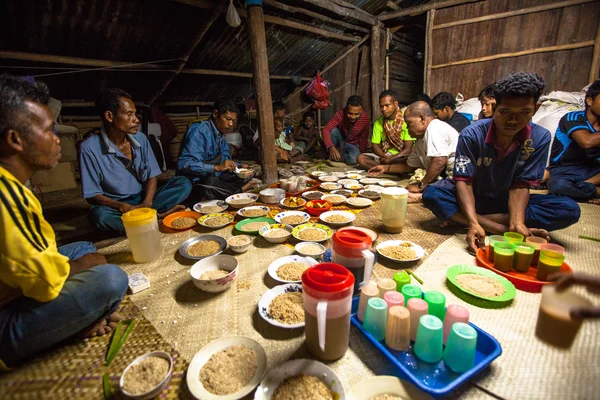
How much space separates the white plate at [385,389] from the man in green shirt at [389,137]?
4.46 meters

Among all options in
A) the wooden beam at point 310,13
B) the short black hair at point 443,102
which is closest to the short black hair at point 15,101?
the wooden beam at point 310,13

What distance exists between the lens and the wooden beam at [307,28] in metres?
5.22

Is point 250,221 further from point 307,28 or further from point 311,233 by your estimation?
point 307,28

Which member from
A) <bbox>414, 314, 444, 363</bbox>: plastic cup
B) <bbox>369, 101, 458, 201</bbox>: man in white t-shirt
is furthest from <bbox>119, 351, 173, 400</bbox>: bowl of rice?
<bbox>369, 101, 458, 201</bbox>: man in white t-shirt

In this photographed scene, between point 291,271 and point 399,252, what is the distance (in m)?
0.93

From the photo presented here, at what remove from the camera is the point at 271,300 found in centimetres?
169

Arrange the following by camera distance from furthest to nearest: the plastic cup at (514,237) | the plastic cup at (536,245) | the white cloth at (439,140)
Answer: the white cloth at (439,140), the plastic cup at (514,237), the plastic cup at (536,245)

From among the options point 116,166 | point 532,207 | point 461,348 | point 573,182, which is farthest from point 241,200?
point 573,182

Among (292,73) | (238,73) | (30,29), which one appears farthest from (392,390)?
(292,73)

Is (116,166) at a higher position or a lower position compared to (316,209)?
higher

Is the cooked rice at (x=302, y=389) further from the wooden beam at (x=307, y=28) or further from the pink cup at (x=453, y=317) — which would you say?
the wooden beam at (x=307, y=28)

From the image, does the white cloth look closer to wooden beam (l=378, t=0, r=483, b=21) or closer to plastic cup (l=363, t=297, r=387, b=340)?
plastic cup (l=363, t=297, r=387, b=340)

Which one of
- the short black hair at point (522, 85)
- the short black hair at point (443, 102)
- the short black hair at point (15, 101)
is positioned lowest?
the short black hair at point (15, 101)

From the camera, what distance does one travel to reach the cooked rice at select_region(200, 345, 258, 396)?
1167mm
